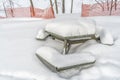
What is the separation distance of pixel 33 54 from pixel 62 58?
30 cm

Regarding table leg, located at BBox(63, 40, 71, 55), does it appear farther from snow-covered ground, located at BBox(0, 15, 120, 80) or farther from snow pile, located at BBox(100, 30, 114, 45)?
snow pile, located at BBox(100, 30, 114, 45)

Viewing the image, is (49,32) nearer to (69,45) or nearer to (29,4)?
(69,45)

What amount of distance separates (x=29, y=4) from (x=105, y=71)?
1.39m

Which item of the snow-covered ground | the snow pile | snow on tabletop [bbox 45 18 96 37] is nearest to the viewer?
the snow-covered ground

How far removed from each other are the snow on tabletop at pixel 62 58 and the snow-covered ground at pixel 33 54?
0.22 ft

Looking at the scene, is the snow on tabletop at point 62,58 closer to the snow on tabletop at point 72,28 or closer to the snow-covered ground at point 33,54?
the snow-covered ground at point 33,54

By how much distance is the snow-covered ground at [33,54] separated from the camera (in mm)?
1465

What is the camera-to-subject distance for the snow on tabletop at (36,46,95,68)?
1479 mm

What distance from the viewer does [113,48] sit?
180cm

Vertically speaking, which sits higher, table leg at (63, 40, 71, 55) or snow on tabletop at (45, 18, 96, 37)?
snow on tabletop at (45, 18, 96, 37)

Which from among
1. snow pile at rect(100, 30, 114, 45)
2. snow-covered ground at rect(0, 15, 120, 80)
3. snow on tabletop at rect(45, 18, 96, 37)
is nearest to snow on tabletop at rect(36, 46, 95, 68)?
snow-covered ground at rect(0, 15, 120, 80)

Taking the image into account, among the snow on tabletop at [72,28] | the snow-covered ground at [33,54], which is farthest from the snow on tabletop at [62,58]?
the snow on tabletop at [72,28]

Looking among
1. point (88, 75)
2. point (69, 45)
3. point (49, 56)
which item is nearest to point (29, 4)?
point (69, 45)

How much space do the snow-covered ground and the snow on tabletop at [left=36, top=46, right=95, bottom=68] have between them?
0.07 m
